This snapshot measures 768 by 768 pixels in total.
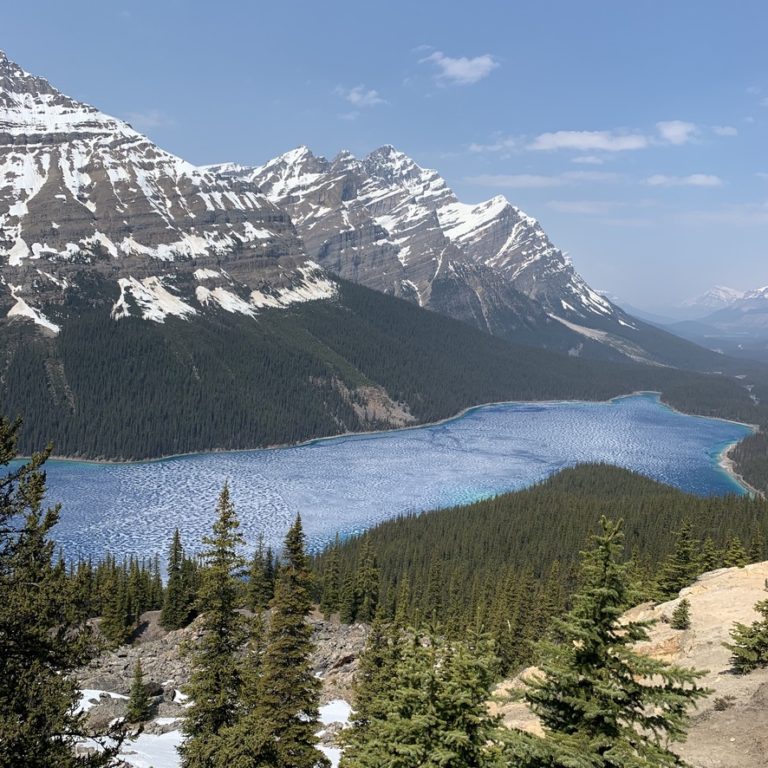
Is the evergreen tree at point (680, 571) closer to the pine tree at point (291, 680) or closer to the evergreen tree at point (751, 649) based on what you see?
the evergreen tree at point (751, 649)

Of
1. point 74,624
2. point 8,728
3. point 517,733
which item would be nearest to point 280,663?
point 74,624

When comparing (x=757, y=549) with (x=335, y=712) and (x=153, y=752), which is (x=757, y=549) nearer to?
(x=335, y=712)

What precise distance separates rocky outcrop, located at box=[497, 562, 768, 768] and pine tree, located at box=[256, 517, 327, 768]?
9.38 m

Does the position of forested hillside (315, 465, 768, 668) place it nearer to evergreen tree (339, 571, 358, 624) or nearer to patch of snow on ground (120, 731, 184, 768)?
evergreen tree (339, 571, 358, 624)

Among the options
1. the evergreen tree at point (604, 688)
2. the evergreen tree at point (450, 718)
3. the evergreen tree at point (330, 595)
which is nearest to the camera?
the evergreen tree at point (604, 688)

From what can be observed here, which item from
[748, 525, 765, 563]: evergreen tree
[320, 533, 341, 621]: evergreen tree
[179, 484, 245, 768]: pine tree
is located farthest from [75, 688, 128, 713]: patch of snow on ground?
[748, 525, 765, 563]: evergreen tree

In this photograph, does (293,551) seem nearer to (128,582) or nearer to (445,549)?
(128,582)

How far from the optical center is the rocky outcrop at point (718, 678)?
995 inches

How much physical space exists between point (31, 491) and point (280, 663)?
16.3 m

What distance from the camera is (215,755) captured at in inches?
1001

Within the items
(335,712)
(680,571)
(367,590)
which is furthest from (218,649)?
(367,590)

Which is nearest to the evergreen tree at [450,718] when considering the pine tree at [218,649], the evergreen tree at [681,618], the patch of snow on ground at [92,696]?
the pine tree at [218,649]

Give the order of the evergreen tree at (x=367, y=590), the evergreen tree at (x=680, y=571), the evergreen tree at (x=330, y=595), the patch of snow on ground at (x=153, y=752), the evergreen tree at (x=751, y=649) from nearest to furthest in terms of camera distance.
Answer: the evergreen tree at (x=751, y=649)
the patch of snow on ground at (x=153, y=752)
the evergreen tree at (x=680, y=571)
the evergreen tree at (x=367, y=590)
the evergreen tree at (x=330, y=595)

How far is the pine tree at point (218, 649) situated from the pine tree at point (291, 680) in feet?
5.67
